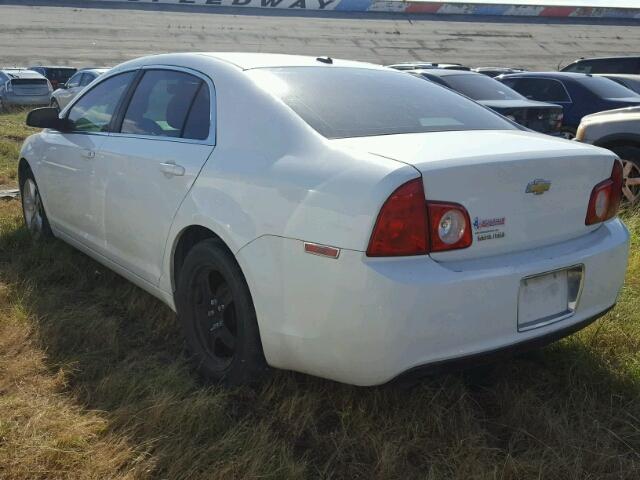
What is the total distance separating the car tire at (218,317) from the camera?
2.69m

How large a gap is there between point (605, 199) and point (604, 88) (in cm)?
767

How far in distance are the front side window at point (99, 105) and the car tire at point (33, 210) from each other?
78 cm

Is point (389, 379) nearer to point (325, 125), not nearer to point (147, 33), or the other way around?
point (325, 125)

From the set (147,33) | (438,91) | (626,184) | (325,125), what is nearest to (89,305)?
(325,125)

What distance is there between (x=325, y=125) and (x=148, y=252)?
1.23 m

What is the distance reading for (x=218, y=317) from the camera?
2.96 metres

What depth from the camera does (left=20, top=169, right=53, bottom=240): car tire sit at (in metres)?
4.84

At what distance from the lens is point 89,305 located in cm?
388

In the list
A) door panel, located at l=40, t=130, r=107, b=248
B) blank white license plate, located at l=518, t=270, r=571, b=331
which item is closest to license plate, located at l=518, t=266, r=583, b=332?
blank white license plate, located at l=518, t=270, r=571, b=331

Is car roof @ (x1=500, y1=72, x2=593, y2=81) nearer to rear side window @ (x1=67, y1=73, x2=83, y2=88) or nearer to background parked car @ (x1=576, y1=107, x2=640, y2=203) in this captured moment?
background parked car @ (x1=576, y1=107, x2=640, y2=203)

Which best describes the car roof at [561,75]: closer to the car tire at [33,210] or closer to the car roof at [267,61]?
the car roof at [267,61]

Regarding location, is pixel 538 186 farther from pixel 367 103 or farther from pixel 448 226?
pixel 367 103

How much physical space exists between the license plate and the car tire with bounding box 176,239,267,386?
106 cm

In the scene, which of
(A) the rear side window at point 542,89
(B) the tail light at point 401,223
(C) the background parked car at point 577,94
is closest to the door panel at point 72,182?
(B) the tail light at point 401,223
